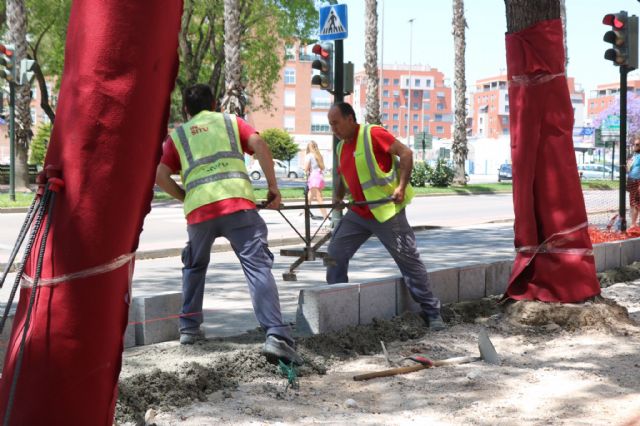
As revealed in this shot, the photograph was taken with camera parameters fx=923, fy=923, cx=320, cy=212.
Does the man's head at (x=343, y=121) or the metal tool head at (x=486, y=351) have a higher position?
the man's head at (x=343, y=121)

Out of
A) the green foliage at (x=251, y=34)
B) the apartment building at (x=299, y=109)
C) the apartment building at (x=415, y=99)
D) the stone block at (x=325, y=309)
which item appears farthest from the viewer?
the apartment building at (x=415, y=99)

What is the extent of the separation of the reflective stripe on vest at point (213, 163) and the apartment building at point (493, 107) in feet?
537

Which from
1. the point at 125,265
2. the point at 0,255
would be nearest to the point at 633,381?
the point at 125,265

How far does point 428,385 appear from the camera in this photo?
533cm

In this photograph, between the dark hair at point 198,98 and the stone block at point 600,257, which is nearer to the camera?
→ the dark hair at point 198,98

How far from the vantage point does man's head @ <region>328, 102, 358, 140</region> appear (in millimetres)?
6785

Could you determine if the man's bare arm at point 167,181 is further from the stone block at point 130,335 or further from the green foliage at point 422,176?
the green foliage at point 422,176

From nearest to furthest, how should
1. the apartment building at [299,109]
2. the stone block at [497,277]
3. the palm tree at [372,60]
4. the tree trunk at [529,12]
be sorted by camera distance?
the tree trunk at [529,12] → the stone block at [497,277] → the palm tree at [372,60] → the apartment building at [299,109]

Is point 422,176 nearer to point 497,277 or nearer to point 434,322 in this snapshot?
point 497,277

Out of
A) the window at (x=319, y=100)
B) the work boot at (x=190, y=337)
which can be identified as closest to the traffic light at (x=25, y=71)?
the work boot at (x=190, y=337)

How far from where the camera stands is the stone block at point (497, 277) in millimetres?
8312

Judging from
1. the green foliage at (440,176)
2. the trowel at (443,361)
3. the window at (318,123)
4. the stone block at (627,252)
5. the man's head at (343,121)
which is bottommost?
the trowel at (443,361)

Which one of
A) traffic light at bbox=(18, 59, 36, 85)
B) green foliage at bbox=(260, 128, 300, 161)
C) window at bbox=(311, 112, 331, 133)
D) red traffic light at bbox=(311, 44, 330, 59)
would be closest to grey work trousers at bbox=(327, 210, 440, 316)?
red traffic light at bbox=(311, 44, 330, 59)

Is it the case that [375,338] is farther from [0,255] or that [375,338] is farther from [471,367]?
[0,255]
